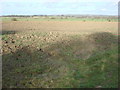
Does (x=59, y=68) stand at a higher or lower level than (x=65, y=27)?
lower

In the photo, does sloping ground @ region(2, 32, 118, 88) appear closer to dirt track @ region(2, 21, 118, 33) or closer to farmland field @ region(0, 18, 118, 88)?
farmland field @ region(0, 18, 118, 88)

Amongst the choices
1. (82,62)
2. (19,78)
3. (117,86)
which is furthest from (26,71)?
(117,86)

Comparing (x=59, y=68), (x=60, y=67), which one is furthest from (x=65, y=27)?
(x=59, y=68)

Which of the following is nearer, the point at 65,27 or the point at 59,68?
the point at 59,68

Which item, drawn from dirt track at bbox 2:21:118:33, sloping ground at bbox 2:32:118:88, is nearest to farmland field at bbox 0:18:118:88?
sloping ground at bbox 2:32:118:88

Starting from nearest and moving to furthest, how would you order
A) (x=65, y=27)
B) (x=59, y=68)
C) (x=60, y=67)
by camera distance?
(x=59, y=68) < (x=60, y=67) < (x=65, y=27)

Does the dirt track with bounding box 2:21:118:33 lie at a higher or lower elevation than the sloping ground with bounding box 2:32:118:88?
higher

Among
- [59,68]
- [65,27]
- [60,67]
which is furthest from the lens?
[65,27]

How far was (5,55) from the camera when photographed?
39.6ft

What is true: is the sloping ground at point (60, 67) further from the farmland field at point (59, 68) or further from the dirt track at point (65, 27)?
the dirt track at point (65, 27)

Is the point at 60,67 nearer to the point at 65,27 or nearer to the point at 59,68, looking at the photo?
the point at 59,68

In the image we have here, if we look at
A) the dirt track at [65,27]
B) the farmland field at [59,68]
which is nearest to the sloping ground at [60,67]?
the farmland field at [59,68]

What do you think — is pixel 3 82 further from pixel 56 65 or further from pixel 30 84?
pixel 56 65

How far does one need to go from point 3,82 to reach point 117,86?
13.1 feet
